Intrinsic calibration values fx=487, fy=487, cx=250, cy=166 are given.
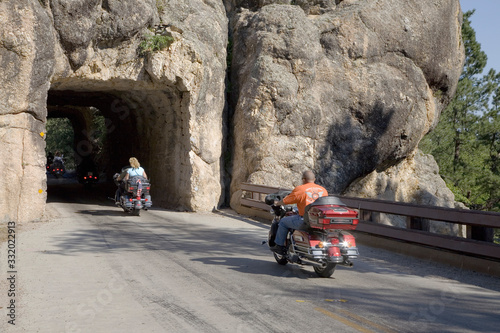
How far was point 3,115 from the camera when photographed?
42.1ft

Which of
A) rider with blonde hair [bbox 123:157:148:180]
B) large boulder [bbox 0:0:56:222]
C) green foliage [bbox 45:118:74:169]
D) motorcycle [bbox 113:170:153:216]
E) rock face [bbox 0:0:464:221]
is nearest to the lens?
large boulder [bbox 0:0:56:222]

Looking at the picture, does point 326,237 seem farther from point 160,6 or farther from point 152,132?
point 152,132

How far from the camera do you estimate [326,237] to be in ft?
24.3

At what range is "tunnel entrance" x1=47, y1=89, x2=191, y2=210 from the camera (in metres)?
18.3

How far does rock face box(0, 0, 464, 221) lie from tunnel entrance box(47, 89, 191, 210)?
3.9 inches

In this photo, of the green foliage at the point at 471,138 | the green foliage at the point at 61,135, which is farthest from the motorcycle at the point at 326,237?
the green foliage at the point at 61,135

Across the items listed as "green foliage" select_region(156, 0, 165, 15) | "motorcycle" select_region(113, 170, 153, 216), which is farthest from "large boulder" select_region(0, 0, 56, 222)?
"green foliage" select_region(156, 0, 165, 15)

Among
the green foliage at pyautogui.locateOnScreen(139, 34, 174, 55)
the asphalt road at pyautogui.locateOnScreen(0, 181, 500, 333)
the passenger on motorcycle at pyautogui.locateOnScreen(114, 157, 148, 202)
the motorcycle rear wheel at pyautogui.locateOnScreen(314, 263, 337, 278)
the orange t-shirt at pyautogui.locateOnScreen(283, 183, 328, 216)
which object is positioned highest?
the green foliage at pyautogui.locateOnScreen(139, 34, 174, 55)

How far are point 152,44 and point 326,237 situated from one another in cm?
1150

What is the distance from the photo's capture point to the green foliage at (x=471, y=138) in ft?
128

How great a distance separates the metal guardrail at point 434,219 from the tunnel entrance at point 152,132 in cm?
821

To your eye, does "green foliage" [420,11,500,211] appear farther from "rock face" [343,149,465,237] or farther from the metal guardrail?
the metal guardrail

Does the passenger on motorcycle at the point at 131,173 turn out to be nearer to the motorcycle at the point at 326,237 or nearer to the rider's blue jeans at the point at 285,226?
the rider's blue jeans at the point at 285,226

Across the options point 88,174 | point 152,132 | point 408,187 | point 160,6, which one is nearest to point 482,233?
point 160,6
